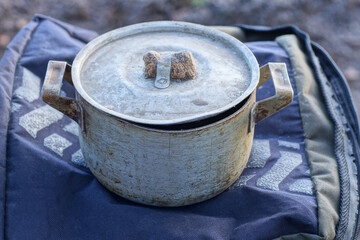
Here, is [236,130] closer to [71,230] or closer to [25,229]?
[71,230]

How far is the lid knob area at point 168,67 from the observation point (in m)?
1.32

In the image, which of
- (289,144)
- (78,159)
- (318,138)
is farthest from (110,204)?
(318,138)

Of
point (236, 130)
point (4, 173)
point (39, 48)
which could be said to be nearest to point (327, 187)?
point (236, 130)

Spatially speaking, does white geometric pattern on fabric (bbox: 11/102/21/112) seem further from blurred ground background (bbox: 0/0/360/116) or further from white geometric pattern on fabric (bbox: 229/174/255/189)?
blurred ground background (bbox: 0/0/360/116)

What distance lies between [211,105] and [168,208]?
0.36 metres

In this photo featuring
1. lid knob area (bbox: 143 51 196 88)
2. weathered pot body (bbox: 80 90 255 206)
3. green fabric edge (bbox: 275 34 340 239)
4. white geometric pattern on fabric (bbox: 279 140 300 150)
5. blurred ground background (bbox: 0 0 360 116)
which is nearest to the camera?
weathered pot body (bbox: 80 90 255 206)

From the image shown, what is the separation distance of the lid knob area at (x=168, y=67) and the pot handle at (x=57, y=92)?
0.24 m

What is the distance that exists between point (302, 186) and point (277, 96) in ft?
1.14

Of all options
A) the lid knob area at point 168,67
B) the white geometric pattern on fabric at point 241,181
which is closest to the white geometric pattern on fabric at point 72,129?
the lid knob area at point 168,67

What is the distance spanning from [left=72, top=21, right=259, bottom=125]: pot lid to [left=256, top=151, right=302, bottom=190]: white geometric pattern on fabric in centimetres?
37

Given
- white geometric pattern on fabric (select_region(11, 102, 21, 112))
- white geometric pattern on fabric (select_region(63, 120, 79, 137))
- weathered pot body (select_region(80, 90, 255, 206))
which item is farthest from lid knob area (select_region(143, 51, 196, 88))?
white geometric pattern on fabric (select_region(11, 102, 21, 112))

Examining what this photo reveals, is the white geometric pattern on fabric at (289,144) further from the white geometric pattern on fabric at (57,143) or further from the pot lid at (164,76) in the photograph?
the white geometric pattern on fabric at (57,143)

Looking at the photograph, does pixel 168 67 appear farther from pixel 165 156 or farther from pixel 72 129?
pixel 72 129

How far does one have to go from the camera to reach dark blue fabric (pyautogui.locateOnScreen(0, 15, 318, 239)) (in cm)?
137
